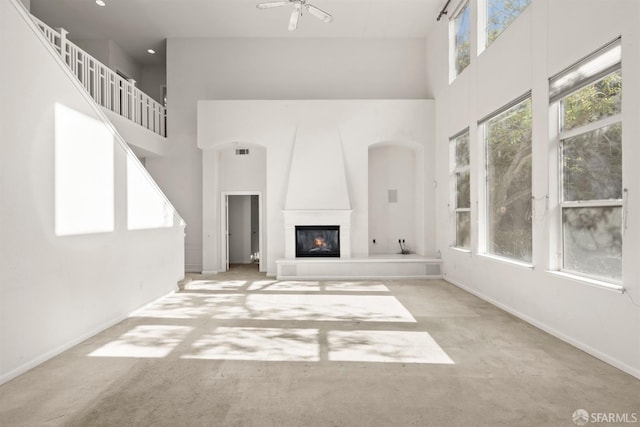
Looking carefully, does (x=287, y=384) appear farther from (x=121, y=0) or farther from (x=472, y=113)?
(x=121, y=0)

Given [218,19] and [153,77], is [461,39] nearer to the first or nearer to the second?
[218,19]

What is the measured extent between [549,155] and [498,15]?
2724 mm

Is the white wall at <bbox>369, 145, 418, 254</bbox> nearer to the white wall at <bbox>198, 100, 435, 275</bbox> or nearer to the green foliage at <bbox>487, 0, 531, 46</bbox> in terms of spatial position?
the white wall at <bbox>198, 100, 435, 275</bbox>

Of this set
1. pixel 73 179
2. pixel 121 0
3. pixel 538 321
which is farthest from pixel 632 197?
pixel 121 0

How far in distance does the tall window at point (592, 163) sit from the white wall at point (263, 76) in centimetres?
552

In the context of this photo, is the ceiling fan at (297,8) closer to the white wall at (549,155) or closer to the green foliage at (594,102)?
the white wall at (549,155)

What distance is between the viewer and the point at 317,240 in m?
8.30

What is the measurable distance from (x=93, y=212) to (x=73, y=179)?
461mm

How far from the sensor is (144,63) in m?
10.4

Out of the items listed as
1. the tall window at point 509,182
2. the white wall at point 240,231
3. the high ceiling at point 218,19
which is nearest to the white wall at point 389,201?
the high ceiling at point 218,19

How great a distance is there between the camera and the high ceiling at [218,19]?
772 centimetres

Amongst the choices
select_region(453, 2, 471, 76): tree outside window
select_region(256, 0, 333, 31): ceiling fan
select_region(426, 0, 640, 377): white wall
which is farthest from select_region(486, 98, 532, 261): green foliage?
select_region(256, 0, 333, 31): ceiling fan

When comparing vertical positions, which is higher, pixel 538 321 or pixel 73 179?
pixel 73 179

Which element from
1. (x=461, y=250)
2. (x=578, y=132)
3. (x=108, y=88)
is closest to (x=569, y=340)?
(x=578, y=132)
